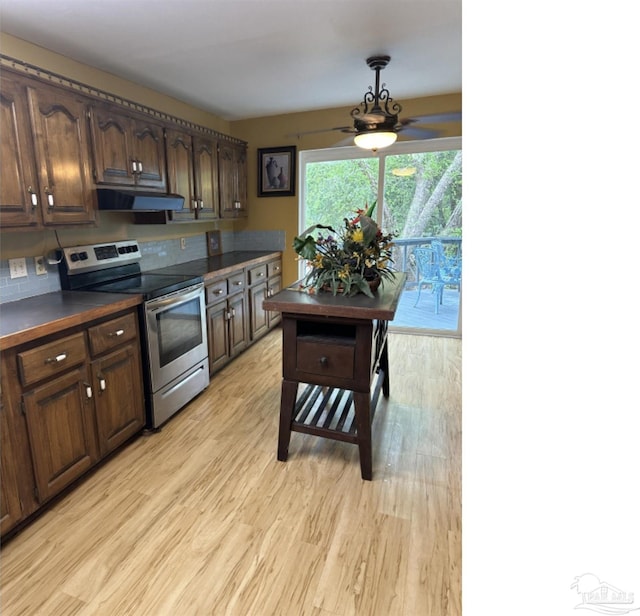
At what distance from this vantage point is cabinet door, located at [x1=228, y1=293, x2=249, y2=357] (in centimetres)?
347

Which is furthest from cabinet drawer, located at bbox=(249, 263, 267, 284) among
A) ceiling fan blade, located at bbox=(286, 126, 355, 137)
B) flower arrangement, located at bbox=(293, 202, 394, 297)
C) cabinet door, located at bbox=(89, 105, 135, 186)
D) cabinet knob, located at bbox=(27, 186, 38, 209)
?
cabinet knob, located at bbox=(27, 186, 38, 209)

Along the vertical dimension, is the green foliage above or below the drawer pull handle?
above

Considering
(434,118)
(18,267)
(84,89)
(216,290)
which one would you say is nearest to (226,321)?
(216,290)

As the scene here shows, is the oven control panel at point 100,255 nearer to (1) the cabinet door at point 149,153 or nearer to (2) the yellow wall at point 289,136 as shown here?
(1) the cabinet door at point 149,153

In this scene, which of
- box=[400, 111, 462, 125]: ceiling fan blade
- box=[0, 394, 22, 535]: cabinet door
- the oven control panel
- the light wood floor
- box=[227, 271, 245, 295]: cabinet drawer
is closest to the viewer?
the light wood floor

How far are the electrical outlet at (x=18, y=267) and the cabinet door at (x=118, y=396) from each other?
767mm

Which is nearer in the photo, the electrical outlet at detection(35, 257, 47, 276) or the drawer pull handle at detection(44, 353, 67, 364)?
the drawer pull handle at detection(44, 353, 67, 364)

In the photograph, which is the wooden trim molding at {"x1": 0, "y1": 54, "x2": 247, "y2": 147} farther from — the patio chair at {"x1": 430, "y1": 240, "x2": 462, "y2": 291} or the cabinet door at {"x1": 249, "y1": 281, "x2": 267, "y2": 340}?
the patio chair at {"x1": 430, "y1": 240, "x2": 462, "y2": 291}

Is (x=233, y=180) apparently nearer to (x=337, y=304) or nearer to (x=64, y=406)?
(x=337, y=304)

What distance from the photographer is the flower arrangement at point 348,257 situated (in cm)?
208

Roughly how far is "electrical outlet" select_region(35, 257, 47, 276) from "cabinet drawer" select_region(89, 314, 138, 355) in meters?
0.68

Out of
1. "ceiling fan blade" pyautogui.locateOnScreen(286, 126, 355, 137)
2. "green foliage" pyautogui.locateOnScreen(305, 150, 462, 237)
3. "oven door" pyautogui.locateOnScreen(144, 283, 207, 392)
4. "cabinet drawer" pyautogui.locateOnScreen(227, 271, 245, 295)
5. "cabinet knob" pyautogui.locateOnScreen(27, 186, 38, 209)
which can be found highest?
"ceiling fan blade" pyautogui.locateOnScreen(286, 126, 355, 137)
